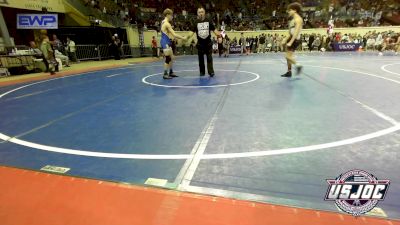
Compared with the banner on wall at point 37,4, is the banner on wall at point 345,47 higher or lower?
lower

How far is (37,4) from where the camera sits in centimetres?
1730

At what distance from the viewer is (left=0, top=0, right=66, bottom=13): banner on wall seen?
1524 cm

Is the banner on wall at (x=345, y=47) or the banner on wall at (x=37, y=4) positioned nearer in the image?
the banner on wall at (x=37, y=4)

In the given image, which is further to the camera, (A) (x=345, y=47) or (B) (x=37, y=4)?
(A) (x=345, y=47)

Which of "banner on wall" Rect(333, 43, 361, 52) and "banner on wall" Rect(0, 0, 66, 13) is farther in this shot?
"banner on wall" Rect(333, 43, 361, 52)

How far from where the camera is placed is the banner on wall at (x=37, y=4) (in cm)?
1524

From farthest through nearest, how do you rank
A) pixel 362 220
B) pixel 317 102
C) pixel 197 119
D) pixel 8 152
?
1. pixel 317 102
2. pixel 197 119
3. pixel 8 152
4. pixel 362 220

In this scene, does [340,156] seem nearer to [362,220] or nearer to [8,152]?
[362,220]

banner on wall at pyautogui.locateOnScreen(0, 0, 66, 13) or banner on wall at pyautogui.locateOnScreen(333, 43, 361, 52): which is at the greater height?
banner on wall at pyautogui.locateOnScreen(0, 0, 66, 13)

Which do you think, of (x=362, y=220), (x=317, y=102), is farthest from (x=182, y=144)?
(x=317, y=102)

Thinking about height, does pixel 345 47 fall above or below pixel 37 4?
below

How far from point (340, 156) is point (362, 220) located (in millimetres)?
1036

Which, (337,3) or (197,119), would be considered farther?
(337,3)

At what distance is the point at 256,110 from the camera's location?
4.67 metres
